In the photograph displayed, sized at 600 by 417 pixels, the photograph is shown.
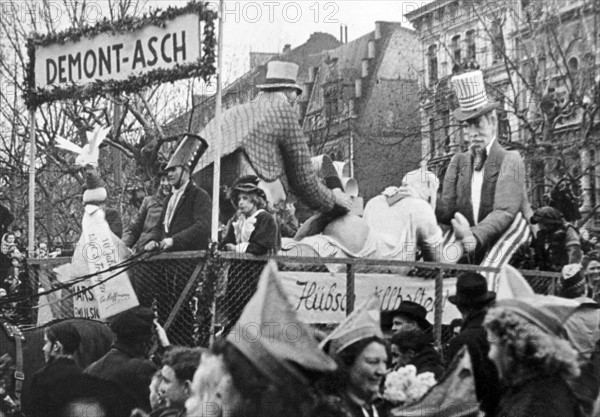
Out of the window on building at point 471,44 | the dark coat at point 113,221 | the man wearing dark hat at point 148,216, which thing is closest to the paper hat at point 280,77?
the man wearing dark hat at point 148,216

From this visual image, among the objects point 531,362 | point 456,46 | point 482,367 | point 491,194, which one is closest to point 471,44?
point 456,46

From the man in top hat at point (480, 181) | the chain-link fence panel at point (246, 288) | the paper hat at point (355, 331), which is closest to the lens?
the paper hat at point (355, 331)

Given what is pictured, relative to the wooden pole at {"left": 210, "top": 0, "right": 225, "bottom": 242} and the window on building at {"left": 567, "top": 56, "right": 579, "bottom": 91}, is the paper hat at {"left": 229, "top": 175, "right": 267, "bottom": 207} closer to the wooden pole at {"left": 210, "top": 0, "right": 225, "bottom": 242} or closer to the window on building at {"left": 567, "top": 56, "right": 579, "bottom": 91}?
the wooden pole at {"left": 210, "top": 0, "right": 225, "bottom": 242}

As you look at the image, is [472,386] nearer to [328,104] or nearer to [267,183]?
[267,183]

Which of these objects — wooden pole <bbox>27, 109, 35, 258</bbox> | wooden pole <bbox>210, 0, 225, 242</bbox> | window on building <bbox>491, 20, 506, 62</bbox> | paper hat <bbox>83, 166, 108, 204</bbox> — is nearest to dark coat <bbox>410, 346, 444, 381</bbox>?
wooden pole <bbox>210, 0, 225, 242</bbox>

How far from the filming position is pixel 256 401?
532 cm

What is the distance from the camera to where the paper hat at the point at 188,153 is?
24.1 feet

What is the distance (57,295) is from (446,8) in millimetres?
10952

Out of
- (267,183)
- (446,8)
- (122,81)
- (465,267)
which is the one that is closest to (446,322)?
(465,267)

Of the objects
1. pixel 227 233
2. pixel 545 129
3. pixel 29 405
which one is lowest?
pixel 29 405

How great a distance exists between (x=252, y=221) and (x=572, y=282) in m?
2.14

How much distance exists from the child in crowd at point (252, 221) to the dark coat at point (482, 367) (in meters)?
1.32

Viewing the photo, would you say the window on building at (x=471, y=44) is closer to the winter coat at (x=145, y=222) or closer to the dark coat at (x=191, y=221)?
the winter coat at (x=145, y=222)

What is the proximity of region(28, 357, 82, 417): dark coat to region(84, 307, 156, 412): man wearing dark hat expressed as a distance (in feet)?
0.45
